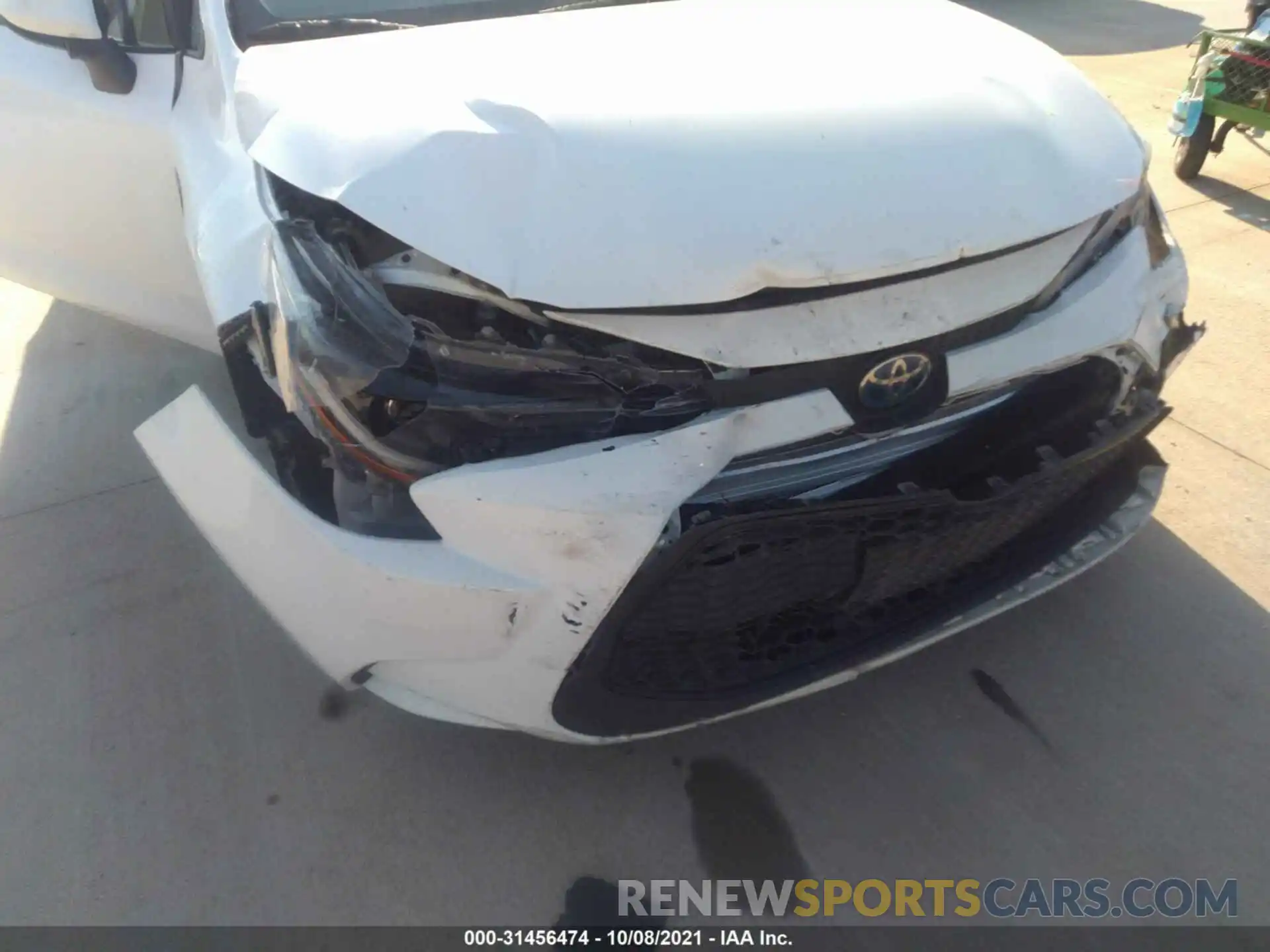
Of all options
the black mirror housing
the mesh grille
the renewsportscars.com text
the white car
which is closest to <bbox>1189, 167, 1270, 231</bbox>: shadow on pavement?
the white car

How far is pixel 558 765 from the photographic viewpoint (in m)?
2.14

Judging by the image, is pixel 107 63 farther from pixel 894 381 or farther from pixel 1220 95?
pixel 1220 95

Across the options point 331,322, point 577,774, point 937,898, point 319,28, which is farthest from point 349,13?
point 937,898

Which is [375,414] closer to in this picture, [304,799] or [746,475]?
[746,475]

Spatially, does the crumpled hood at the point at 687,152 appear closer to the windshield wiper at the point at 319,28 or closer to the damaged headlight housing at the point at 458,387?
the damaged headlight housing at the point at 458,387

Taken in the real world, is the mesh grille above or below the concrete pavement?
above

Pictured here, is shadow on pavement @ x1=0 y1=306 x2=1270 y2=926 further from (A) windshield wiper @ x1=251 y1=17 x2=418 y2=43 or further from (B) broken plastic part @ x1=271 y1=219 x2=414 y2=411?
(A) windshield wiper @ x1=251 y1=17 x2=418 y2=43

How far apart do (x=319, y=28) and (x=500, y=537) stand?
1503 mm

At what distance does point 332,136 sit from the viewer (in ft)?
5.69

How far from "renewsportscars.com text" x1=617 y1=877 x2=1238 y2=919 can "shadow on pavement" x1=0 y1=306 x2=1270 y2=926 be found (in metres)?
0.03

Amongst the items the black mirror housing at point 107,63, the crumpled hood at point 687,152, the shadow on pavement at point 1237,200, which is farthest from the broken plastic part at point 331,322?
the shadow on pavement at point 1237,200

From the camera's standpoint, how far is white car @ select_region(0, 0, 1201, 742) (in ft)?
5.12

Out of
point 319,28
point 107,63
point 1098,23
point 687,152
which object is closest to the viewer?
point 687,152

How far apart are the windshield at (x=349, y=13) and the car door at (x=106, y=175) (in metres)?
0.29
